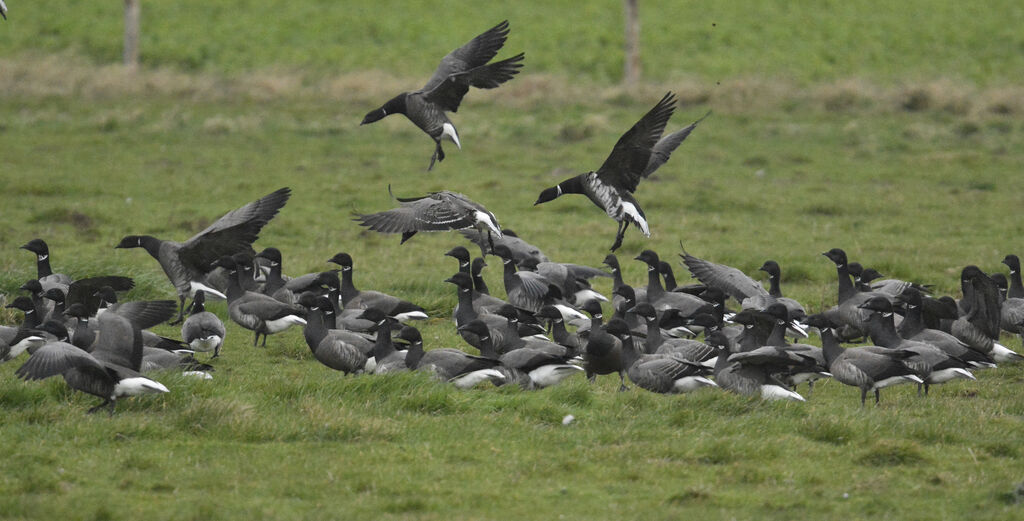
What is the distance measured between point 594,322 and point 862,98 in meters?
24.3

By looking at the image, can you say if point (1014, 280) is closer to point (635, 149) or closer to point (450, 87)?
point (635, 149)

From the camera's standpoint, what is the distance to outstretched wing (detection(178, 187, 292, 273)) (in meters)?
13.1

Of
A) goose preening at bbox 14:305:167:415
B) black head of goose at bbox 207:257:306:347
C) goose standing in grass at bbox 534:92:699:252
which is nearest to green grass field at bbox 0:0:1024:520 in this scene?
goose preening at bbox 14:305:167:415

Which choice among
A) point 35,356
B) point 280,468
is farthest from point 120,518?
point 35,356

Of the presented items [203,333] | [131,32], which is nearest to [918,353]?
[203,333]

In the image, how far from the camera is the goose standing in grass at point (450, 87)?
12570 mm

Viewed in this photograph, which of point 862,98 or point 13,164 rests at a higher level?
point 862,98

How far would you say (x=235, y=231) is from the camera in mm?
13133

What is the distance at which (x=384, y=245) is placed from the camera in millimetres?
19266

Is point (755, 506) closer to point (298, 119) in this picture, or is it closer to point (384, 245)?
point (384, 245)

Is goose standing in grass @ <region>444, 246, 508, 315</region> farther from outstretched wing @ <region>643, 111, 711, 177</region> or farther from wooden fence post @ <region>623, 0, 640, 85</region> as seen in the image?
wooden fence post @ <region>623, 0, 640, 85</region>

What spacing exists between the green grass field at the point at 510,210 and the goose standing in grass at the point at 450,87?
2513mm

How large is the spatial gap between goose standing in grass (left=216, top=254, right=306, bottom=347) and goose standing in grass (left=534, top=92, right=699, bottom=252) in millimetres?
3037

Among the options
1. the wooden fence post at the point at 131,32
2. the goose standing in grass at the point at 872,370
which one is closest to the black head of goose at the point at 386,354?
the goose standing in grass at the point at 872,370
